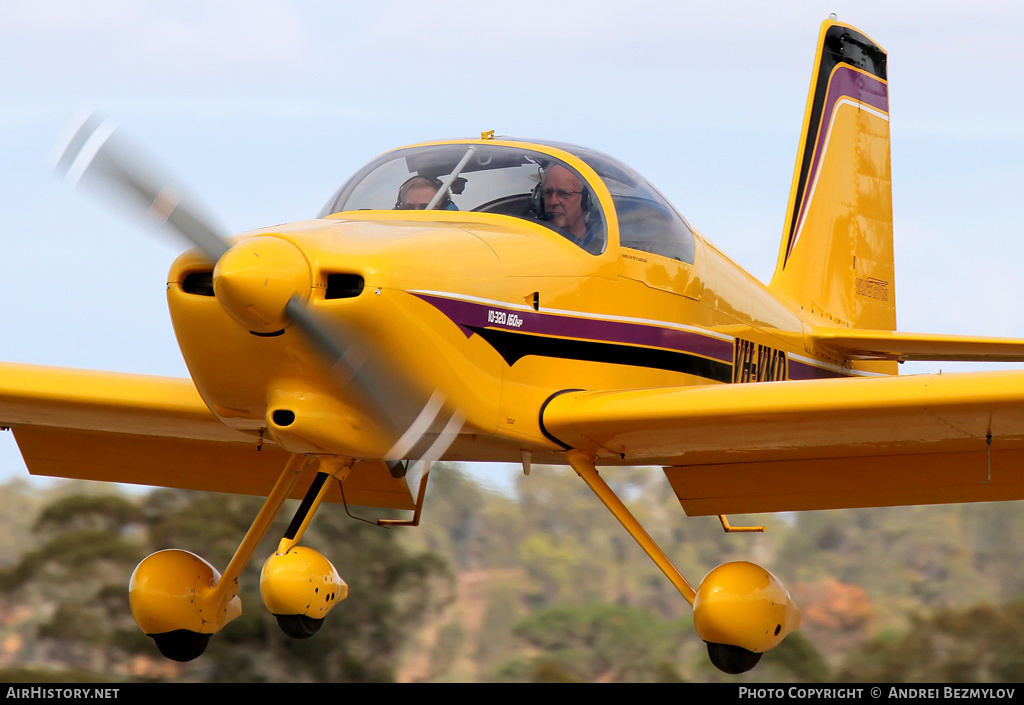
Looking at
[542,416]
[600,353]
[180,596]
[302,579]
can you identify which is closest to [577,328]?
[600,353]

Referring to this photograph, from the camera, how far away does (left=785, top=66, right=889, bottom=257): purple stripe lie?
11.0 meters

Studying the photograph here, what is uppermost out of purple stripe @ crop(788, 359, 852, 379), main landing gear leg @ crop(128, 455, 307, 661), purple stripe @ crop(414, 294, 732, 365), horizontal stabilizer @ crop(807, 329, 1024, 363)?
purple stripe @ crop(414, 294, 732, 365)

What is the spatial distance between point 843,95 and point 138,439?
6875 millimetres

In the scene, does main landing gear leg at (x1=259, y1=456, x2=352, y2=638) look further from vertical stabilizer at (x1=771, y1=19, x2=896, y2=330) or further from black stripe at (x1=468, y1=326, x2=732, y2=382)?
vertical stabilizer at (x1=771, y1=19, x2=896, y2=330)

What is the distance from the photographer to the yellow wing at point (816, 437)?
6098 mm

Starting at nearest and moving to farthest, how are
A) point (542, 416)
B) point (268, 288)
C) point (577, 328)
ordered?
1. point (268, 288)
2. point (542, 416)
3. point (577, 328)

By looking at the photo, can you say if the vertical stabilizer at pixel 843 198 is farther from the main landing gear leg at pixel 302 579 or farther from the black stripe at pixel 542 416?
the main landing gear leg at pixel 302 579

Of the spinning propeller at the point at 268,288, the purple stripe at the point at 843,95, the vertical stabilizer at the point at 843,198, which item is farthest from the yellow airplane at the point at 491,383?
the purple stripe at the point at 843,95

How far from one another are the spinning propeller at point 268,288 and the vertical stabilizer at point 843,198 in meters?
5.12

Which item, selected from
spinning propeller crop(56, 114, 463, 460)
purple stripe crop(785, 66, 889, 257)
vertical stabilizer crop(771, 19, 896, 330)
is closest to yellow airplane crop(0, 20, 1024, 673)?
spinning propeller crop(56, 114, 463, 460)

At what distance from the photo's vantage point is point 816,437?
668cm

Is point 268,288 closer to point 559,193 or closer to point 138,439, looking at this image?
point 559,193

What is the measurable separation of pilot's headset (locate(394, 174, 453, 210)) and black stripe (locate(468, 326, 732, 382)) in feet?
2.84
